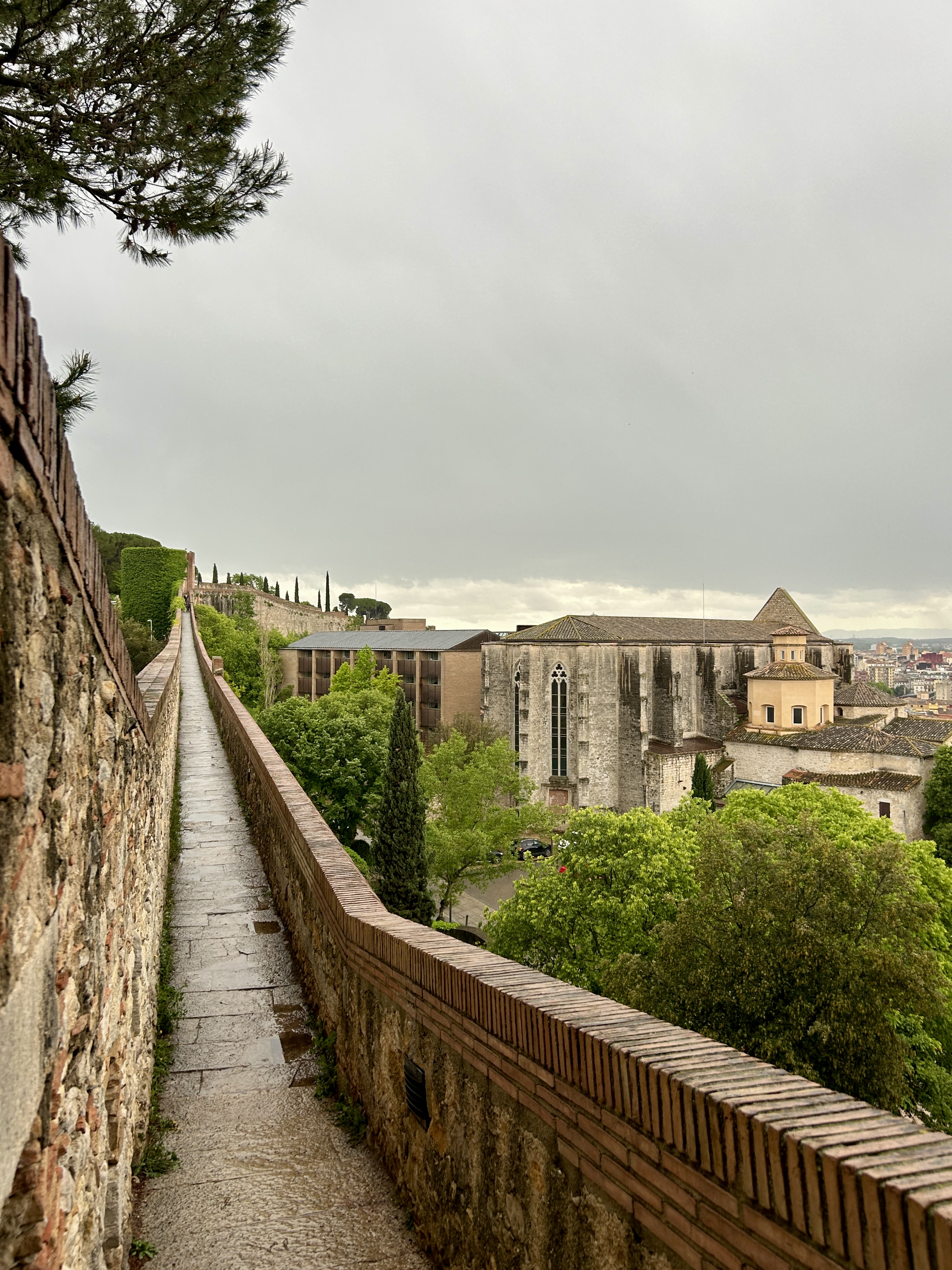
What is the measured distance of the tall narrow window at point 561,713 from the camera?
43.9m

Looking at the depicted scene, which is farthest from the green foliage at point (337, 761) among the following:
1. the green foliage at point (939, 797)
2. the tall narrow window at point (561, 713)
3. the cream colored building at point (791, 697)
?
the cream colored building at point (791, 697)

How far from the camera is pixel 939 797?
34188 mm

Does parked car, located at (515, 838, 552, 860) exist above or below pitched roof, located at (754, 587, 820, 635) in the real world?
below

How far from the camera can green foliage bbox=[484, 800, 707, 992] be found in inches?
656

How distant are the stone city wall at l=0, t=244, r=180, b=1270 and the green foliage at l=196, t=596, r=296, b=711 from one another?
129 ft

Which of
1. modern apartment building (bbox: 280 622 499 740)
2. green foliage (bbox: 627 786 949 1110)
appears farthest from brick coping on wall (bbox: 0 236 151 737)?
modern apartment building (bbox: 280 622 499 740)

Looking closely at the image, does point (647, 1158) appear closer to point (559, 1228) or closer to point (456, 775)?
point (559, 1228)

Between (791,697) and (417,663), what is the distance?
22736mm

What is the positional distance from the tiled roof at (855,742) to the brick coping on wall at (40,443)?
128 feet

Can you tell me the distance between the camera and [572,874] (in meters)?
18.5


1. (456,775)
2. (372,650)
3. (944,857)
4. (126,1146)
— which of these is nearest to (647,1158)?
(126,1146)

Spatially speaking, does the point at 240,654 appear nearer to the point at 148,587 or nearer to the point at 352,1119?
the point at 148,587

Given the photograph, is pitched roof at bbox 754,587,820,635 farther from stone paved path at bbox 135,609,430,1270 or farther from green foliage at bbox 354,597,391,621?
green foliage at bbox 354,597,391,621

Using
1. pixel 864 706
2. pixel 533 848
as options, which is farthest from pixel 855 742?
pixel 533 848
